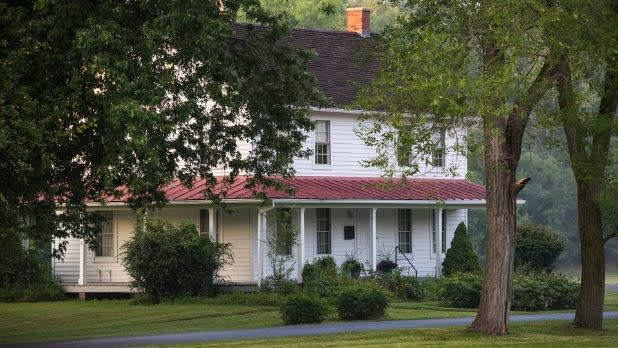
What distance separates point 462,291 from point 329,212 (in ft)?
27.1

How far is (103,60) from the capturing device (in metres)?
21.4

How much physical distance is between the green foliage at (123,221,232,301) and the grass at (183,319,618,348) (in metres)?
12.0

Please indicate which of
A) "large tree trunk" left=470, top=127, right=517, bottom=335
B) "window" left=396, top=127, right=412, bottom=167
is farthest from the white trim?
"window" left=396, top=127, right=412, bottom=167

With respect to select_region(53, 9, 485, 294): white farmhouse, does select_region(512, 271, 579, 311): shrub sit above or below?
below

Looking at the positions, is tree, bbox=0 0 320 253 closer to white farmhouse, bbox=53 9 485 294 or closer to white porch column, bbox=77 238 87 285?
white farmhouse, bbox=53 9 485 294

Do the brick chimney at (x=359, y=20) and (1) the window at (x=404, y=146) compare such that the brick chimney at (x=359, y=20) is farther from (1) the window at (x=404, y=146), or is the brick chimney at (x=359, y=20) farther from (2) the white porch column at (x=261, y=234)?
(1) the window at (x=404, y=146)

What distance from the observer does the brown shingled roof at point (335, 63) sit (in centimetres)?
4328

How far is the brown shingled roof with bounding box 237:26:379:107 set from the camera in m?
43.3

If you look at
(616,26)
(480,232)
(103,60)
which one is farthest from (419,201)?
(480,232)

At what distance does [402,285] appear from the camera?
39.8 meters

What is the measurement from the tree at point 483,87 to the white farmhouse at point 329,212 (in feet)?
44.6

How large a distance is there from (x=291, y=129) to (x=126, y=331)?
6124 mm

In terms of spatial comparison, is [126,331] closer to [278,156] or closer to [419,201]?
[278,156]

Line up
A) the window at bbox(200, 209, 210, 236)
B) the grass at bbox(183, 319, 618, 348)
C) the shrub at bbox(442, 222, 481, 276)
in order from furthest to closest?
1. the shrub at bbox(442, 222, 481, 276)
2. the window at bbox(200, 209, 210, 236)
3. the grass at bbox(183, 319, 618, 348)
